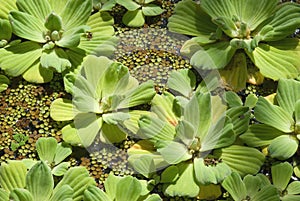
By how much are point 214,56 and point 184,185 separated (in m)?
0.49

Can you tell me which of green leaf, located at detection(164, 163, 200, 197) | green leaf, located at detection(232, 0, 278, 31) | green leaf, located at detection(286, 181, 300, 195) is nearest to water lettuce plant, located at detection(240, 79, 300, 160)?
green leaf, located at detection(286, 181, 300, 195)

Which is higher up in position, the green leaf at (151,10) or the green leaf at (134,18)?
the green leaf at (151,10)

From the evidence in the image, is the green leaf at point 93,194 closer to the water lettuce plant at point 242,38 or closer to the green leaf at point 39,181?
the green leaf at point 39,181

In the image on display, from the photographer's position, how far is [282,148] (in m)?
1.85

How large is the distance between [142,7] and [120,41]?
0.16 meters

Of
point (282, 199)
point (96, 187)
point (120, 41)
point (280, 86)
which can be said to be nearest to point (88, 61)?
point (120, 41)

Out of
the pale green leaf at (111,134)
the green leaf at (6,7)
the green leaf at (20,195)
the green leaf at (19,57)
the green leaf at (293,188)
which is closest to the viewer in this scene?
the green leaf at (20,195)

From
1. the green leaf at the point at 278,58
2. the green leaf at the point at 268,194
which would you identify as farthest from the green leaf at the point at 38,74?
the green leaf at the point at 268,194

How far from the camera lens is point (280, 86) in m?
1.96

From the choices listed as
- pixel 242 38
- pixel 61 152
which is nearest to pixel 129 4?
pixel 242 38

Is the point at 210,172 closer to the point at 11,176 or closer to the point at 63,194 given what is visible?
the point at 63,194

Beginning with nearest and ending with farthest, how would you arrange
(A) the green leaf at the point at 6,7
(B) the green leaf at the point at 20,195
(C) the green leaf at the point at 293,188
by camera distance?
1. (B) the green leaf at the point at 20,195
2. (C) the green leaf at the point at 293,188
3. (A) the green leaf at the point at 6,7

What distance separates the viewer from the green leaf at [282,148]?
1.84 metres

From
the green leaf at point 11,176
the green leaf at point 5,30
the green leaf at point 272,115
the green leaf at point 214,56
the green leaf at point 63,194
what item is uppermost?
the green leaf at point 5,30
